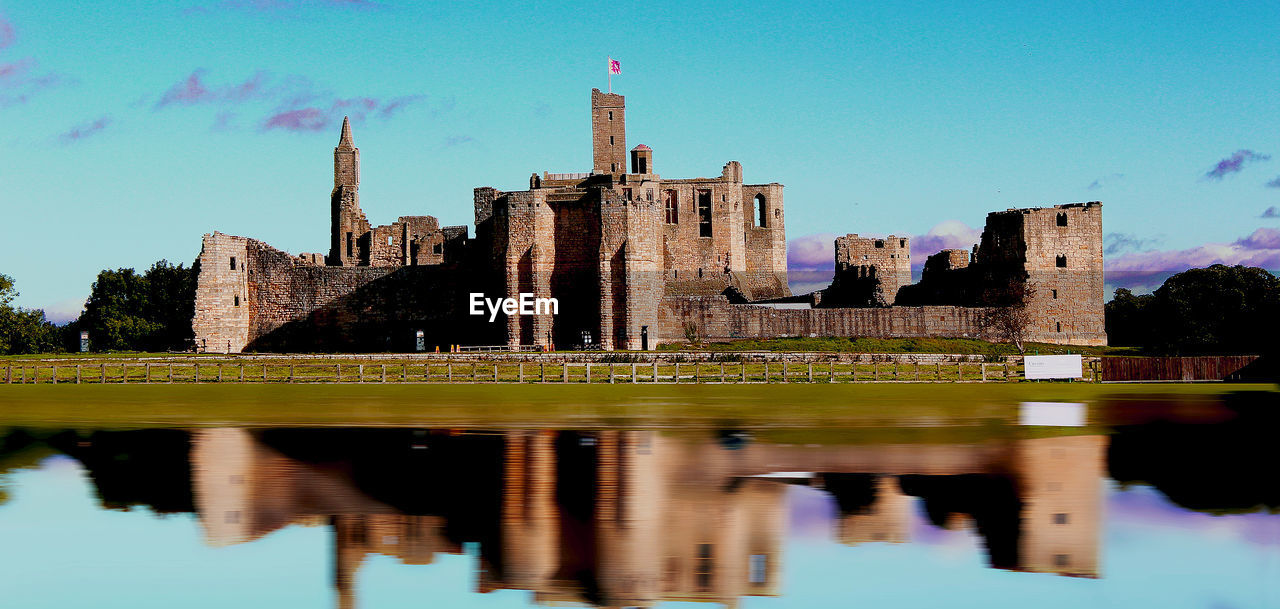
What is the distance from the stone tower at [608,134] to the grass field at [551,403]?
3864 centimetres

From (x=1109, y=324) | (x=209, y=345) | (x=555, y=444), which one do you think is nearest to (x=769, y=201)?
(x=1109, y=324)

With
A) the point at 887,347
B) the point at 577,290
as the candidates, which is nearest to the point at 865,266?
the point at 887,347

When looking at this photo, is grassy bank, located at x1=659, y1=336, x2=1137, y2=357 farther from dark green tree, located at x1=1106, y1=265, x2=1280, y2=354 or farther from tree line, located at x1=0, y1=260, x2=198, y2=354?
tree line, located at x1=0, y1=260, x2=198, y2=354

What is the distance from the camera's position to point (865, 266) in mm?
69312

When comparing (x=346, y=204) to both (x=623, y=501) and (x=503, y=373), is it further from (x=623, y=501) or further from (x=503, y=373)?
(x=623, y=501)

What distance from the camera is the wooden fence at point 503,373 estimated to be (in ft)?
111

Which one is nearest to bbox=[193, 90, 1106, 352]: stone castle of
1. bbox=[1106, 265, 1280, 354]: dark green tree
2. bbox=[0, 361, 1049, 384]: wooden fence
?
bbox=[1106, 265, 1280, 354]: dark green tree

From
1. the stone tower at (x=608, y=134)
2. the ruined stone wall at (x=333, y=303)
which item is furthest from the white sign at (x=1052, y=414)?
the stone tower at (x=608, y=134)

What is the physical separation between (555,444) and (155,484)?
5.76m

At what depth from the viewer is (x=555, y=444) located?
17281 millimetres

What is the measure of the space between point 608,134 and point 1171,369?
1604 inches

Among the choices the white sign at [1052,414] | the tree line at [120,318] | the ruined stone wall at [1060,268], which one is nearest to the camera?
the white sign at [1052,414]

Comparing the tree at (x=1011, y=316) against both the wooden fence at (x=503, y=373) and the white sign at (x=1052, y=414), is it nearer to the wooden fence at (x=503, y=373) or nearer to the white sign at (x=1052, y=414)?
the wooden fence at (x=503, y=373)

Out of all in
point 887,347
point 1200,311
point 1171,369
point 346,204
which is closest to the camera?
point 1171,369
